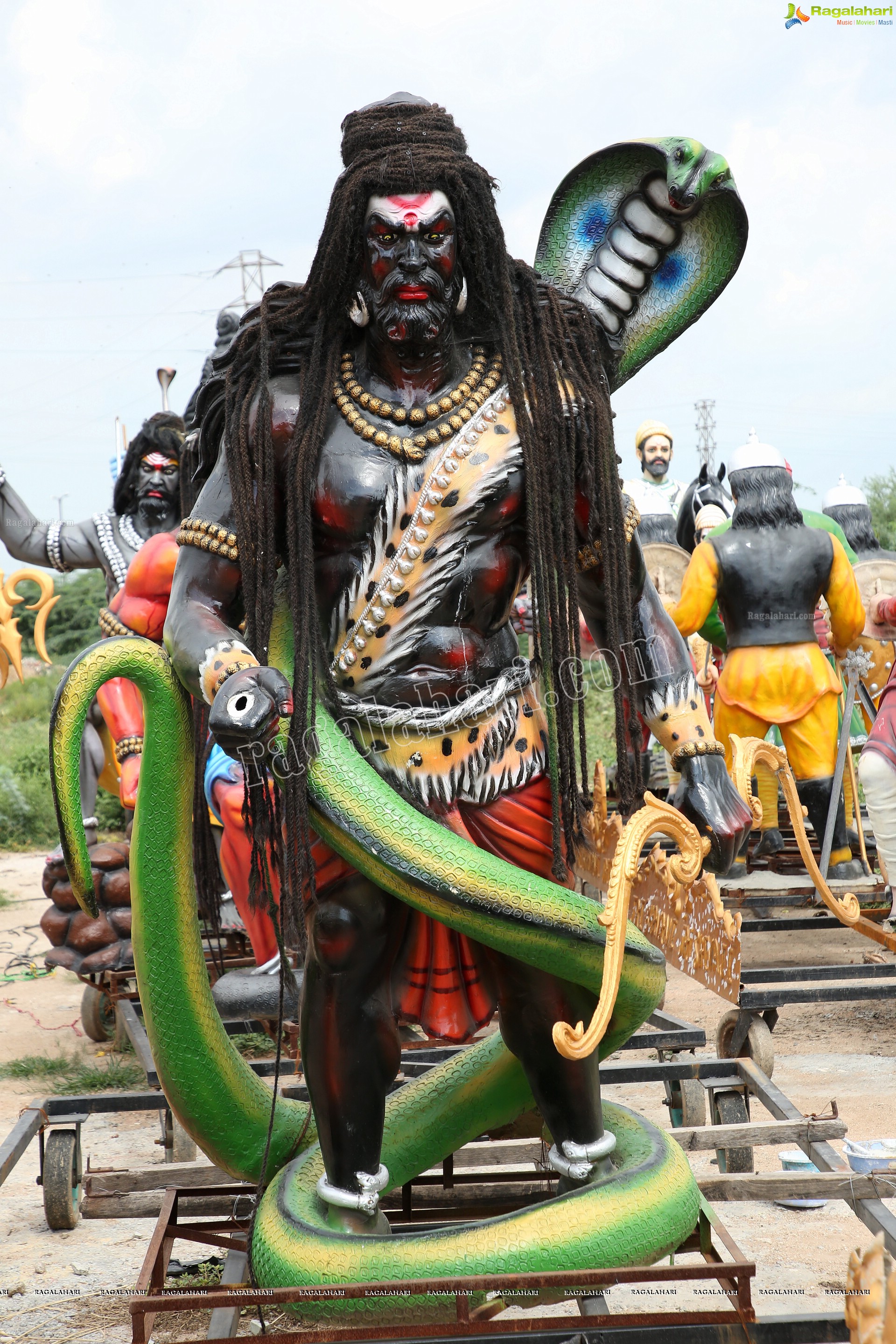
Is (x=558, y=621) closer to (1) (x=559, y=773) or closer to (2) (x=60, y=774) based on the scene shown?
(1) (x=559, y=773)

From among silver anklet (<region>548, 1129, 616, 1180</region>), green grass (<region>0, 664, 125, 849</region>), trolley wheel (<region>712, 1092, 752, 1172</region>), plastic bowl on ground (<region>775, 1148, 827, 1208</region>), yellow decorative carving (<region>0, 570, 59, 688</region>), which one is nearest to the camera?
silver anklet (<region>548, 1129, 616, 1180</region>)

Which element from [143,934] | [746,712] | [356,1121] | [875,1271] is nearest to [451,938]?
[356,1121]

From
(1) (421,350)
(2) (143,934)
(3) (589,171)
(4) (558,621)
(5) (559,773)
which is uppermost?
(3) (589,171)

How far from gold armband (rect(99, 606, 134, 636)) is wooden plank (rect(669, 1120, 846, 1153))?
3012mm

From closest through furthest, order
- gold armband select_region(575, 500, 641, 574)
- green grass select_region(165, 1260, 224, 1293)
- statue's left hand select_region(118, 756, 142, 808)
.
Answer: gold armband select_region(575, 500, 641, 574)
green grass select_region(165, 1260, 224, 1293)
statue's left hand select_region(118, 756, 142, 808)

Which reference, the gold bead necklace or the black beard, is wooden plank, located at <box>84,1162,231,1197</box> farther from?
the black beard

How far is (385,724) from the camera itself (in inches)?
86.0

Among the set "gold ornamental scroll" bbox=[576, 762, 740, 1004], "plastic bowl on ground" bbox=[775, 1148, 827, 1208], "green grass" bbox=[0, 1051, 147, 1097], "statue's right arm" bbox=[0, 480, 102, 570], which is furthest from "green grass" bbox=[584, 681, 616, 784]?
"gold ornamental scroll" bbox=[576, 762, 740, 1004]

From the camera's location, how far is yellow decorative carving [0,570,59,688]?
5.95 m

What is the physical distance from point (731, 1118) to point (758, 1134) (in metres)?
0.43

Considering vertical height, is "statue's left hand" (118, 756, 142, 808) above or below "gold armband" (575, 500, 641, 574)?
below

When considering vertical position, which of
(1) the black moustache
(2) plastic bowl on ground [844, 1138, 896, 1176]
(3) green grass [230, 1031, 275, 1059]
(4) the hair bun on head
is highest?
(4) the hair bun on head

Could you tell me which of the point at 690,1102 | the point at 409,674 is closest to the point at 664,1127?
the point at 690,1102

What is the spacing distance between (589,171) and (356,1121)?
1.74 meters
